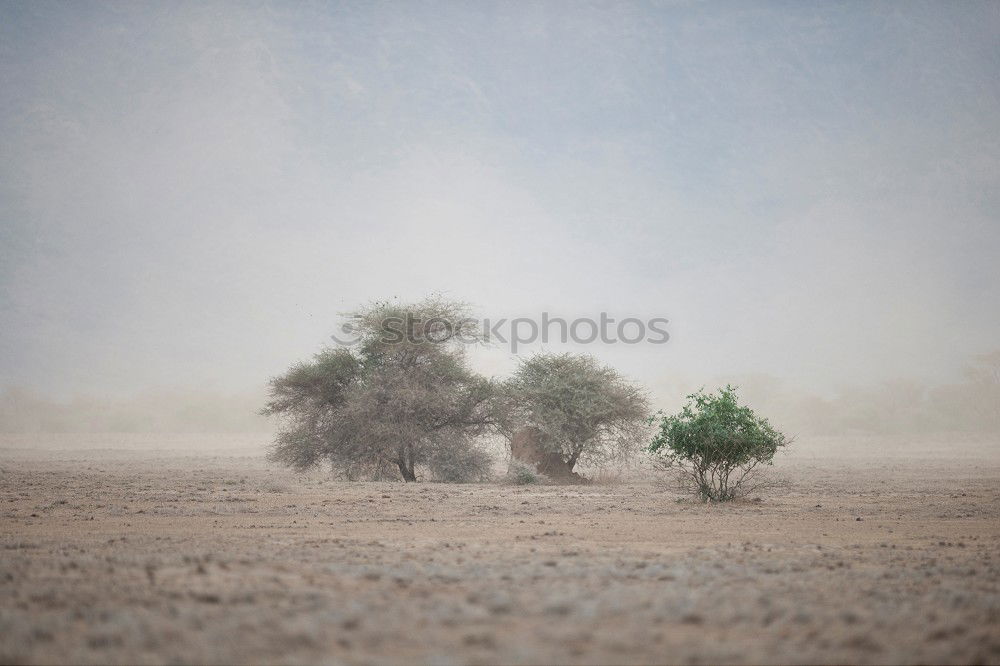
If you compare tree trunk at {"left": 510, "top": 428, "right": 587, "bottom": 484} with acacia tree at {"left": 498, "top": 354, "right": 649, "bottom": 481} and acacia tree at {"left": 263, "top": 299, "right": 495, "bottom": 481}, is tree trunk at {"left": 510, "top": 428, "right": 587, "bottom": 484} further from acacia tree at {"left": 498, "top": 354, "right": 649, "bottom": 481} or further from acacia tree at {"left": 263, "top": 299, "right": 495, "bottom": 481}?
acacia tree at {"left": 263, "top": 299, "right": 495, "bottom": 481}

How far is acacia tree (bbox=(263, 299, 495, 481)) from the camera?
3028 centimetres

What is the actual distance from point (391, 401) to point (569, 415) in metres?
7.55

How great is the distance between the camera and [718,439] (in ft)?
64.4

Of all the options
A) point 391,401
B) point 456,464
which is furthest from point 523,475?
point 391,401

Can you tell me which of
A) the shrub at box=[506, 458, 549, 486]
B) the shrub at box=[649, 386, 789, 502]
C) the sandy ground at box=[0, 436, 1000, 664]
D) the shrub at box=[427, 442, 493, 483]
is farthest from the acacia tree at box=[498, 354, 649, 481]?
the sandy ground at box=[0, 436, 1000, 664]

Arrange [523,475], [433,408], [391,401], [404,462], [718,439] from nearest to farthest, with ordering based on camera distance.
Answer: [718,439], [523,475], [391,401], [433,408], [404,462]

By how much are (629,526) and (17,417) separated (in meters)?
98.1

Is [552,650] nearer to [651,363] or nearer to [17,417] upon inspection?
[17,417]

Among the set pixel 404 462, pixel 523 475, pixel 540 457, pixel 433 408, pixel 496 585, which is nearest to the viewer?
pixel 496 585

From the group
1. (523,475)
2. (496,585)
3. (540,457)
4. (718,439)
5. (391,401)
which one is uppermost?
(391,401)

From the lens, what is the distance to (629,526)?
1443 cm

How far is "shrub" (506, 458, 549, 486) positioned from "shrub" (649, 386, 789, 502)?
832 centimetres

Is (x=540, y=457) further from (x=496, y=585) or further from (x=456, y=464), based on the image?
(x=496, y=585)

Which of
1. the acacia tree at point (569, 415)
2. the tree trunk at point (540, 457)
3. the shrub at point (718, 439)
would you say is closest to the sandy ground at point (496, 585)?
the shrub at point (718, 439)
